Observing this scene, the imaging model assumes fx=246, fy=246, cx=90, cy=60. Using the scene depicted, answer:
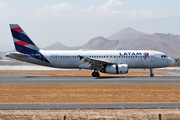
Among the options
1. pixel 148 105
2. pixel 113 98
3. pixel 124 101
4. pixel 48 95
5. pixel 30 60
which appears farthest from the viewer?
pixel 30 60

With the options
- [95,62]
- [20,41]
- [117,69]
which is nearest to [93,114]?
[117,69]

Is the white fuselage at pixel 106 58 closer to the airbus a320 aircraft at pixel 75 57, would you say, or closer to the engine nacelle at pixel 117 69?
the airbus a320 aircraft at pixel 75 57

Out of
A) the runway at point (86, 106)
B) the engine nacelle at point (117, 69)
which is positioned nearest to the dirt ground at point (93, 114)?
the runway at point (86, 106)

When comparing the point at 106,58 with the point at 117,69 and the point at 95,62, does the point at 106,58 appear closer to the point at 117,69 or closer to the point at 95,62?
the point at 95,62

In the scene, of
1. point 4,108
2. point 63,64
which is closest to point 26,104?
point 4,108

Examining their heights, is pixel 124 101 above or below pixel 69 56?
below

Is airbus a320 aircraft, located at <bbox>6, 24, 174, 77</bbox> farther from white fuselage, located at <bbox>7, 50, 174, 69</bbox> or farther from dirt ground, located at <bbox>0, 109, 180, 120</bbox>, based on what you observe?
dirt ground, located at <bbox>0, 109, 180, 120</bbox>

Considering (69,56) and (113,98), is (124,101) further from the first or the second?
(69,56)

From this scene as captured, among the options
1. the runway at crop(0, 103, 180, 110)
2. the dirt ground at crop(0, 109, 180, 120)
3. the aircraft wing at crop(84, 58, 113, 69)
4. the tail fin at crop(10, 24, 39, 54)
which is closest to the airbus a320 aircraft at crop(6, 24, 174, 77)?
the tail fin at crop(10, 24, 39, 54)

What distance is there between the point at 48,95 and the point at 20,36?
2419cm

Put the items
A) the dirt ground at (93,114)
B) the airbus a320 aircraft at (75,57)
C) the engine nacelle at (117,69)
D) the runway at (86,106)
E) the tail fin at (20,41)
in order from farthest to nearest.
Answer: the tail fin at (20,41), the airbus a320 aircraft at (75,57), the engine nacelle at (117,69), the runway at (86,106), the dirt ground at (93,114)

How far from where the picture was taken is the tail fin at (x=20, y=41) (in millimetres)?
44219

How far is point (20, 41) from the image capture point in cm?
4441

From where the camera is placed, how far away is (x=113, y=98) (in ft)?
70.4
